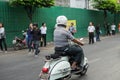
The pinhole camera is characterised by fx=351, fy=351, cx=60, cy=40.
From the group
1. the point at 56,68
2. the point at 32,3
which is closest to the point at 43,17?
the point at 32,3

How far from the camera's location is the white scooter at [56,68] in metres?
8.50

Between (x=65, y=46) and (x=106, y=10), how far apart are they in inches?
1212

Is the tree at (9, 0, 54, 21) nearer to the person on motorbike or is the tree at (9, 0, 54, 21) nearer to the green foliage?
the person on motorbike

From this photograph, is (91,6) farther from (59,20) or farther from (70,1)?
(59,20)

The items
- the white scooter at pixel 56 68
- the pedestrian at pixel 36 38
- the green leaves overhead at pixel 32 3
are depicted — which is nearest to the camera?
the white scooter at pixel 56 68

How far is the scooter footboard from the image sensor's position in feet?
28.1

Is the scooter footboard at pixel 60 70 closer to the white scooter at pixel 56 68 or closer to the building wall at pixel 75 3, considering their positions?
the white scooter at pixel 56 68

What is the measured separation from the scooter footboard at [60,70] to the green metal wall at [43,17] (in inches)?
519

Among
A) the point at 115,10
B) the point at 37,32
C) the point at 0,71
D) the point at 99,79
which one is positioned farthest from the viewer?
the point at 115,10

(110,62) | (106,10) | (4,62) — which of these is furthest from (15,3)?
(106,10)

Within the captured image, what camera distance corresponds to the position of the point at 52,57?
862 cm

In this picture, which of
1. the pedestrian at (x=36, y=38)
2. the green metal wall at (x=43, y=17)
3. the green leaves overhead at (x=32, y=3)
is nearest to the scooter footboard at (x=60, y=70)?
the pedestrian at (x=36, y=38)

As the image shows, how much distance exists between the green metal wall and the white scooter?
1313cm

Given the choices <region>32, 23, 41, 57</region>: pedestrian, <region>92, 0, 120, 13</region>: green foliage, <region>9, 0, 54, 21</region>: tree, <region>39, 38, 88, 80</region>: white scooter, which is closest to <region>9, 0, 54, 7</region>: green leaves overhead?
<region>9, 0, 54, 21</region>: tree
